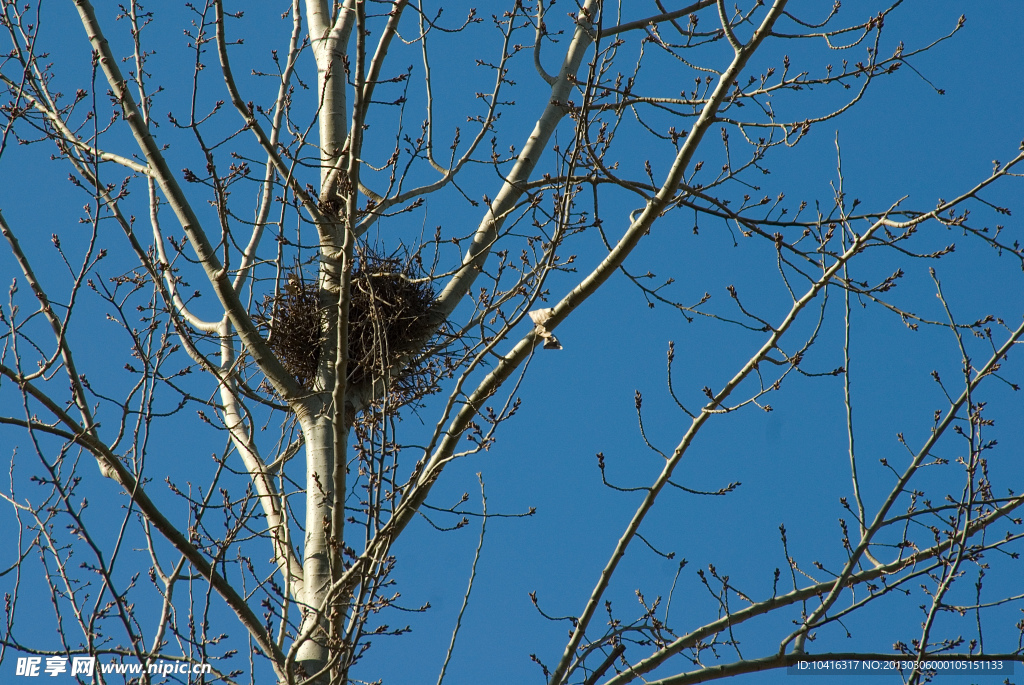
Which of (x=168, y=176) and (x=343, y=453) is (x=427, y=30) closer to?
(x=168, y=176)

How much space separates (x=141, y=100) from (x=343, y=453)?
193 cm

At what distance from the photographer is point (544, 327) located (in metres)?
2.97

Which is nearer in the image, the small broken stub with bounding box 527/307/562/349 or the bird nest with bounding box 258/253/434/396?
the small broken stub with bounding box 527/307/562/349

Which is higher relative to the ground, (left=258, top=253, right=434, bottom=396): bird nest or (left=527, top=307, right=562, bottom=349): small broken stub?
(left=258, top=253, right=434, bottom=396): bird nest

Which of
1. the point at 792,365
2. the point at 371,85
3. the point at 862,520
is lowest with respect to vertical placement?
the point at 862,520

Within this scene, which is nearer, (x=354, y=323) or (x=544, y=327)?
(x=544, y=327)

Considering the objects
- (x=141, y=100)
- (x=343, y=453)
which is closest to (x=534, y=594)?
(x=343, y=453)

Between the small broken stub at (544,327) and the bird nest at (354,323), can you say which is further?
the bird nest at (354,323)

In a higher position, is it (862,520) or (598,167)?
(598,167)

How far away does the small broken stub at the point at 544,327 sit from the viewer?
2.87 metres

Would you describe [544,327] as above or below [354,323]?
below

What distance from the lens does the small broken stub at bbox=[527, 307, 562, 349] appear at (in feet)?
9.43

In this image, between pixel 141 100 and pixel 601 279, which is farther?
pixel 141 100

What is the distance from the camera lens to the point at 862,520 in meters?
2.86
